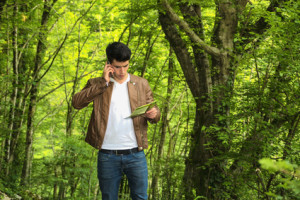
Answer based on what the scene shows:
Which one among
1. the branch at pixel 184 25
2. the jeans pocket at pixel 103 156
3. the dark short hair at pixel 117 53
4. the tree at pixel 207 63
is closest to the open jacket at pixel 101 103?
the jeans pocket at pixel 103 156

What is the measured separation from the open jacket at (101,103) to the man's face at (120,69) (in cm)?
8

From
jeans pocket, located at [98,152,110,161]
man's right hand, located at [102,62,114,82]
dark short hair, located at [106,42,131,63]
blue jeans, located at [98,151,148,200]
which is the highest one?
dark short hair, located at [106,42,131,63]

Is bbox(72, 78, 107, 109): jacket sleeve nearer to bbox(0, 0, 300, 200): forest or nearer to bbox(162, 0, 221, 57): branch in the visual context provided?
bbox(0, 0, 300, 200): forest

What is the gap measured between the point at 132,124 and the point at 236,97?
6.28ft

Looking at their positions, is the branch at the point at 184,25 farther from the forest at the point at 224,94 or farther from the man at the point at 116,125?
the man at the point at 116,125

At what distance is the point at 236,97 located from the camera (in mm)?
4230

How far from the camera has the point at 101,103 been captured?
292 centimetres

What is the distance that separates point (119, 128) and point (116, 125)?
4 cm

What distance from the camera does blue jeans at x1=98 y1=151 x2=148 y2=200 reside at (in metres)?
2.89

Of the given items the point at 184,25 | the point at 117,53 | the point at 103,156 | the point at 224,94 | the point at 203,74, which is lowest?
the point at 103,156

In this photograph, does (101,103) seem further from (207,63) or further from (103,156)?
(207,63)

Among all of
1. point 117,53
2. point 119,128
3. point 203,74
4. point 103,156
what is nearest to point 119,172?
point 103,156

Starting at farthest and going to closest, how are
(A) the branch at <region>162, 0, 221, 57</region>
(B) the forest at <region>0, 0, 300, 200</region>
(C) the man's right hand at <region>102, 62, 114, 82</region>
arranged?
(A) the branch at <region>162, 0, 221, 57</region> < (B) the forest at <region>0, 0, 300, 200</region> < (C) the man's right hand at <region>102, 62, 114, 82</region>

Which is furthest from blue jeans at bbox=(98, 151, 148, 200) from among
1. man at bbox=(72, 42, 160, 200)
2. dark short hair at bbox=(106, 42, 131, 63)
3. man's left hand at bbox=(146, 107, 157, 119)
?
dark short hair at bbox=(106, 42, 131, 63)
